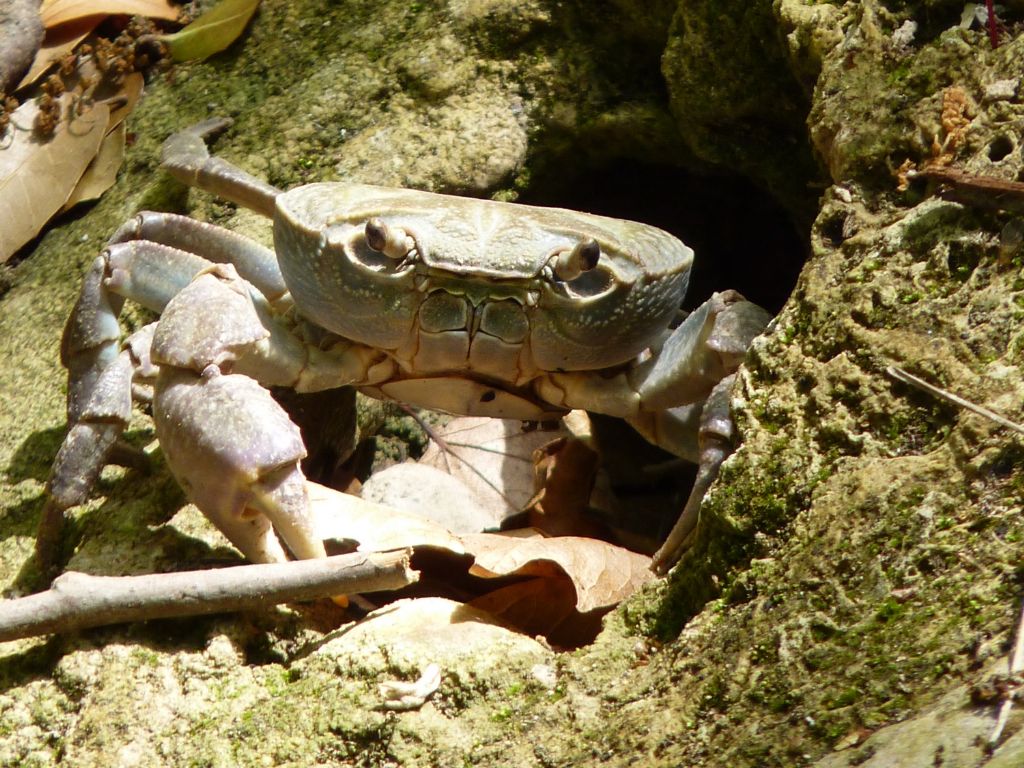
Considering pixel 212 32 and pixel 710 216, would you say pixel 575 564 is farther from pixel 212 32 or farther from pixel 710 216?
pixel 212 32


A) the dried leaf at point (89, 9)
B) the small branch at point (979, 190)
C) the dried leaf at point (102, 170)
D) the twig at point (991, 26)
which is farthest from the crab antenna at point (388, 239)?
the dried leaf at point (89, 9)

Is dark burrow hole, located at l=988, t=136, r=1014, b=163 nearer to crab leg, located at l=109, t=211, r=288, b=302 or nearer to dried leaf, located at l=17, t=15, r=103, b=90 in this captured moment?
crab leg, located at l=109, t=211, r=288, b=302

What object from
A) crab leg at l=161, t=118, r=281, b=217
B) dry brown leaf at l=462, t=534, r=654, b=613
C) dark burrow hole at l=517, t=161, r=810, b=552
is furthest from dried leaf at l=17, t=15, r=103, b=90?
dry brown leaf at l=462, t=534, r=654, b=613

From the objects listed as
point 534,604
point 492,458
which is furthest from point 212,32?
point 534,604

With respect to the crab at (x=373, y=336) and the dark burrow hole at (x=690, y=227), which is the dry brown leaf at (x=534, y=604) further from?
the dark burrow hole at (x=690, y=227)

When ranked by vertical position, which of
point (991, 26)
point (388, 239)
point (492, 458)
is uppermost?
point (991, 26)

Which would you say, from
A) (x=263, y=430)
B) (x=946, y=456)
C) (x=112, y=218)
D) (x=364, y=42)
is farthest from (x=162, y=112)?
(x=946, y=456)

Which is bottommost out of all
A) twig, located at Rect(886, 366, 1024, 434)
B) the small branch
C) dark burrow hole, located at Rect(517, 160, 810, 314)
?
dark burrow hole, located at Rect(517, 160, 810, 314)
